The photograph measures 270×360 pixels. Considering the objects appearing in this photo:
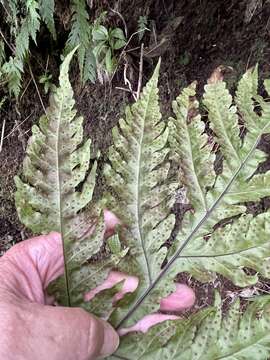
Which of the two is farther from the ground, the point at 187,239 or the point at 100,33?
the point at 100,33

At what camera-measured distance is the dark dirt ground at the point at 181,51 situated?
6.73 ft

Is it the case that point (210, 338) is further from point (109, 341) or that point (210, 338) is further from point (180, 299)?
point (180, 299)

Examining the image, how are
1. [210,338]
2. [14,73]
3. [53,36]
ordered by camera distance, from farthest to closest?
[14,73], [53,36], [210,338]

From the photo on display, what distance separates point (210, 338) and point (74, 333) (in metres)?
0.33

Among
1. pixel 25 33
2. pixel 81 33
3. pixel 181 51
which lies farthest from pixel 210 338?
pixel 25 33

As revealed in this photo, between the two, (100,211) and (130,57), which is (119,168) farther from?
(130,57)

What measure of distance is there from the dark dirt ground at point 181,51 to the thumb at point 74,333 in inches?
41.8

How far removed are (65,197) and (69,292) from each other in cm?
26

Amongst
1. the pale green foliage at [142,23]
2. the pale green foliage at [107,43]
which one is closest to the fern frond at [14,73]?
the pale green foliage at [107,43]

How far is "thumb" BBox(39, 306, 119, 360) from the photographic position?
1227mm

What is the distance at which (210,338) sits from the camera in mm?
1165

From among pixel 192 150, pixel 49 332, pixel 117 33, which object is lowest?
pixel 49 332

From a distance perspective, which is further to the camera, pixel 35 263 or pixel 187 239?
pixel 35 263

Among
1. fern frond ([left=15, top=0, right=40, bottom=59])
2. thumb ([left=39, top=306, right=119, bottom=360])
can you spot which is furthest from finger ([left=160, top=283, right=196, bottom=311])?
fern frond ([left=15, top=0, right=40, bottom=59])
